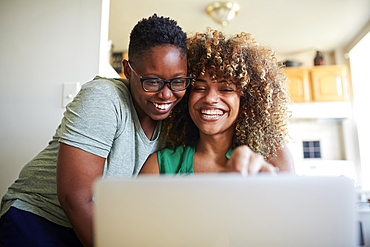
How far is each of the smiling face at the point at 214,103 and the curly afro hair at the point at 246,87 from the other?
0.10 feet

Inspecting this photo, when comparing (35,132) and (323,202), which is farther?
(35,132)

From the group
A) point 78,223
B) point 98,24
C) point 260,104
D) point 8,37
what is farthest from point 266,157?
point 8,37

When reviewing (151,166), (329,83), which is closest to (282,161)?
(151,166)

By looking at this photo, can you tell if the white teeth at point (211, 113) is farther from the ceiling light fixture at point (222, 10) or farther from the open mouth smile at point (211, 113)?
the ceiling light fixture at point (222, 10)

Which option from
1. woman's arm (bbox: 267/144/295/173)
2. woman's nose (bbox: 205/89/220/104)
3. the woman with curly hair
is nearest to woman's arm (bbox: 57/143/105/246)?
the woman with curly hair

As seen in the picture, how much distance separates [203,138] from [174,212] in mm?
827

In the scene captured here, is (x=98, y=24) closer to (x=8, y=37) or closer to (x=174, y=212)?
(x=8, y=37)

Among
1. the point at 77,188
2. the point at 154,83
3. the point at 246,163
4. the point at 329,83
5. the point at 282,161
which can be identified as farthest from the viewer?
the point at 329,83

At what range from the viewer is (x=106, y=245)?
0.41 m

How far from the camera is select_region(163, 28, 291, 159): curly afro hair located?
3.56 ft

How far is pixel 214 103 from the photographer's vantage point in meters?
1.05

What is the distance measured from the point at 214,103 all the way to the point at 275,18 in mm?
2817

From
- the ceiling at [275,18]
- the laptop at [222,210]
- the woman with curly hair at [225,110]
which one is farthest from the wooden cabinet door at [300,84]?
the laptop at [222,210]

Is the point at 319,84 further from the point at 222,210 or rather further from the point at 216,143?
the point at 222,210
